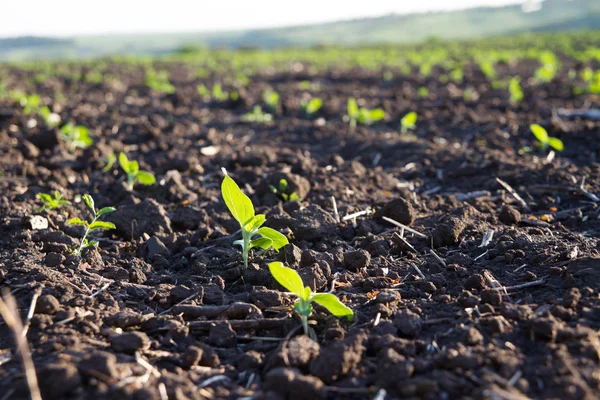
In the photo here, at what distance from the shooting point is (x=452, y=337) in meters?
2.05

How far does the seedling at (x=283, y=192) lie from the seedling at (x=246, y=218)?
112 centimetres

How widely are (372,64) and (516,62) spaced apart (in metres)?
3.88

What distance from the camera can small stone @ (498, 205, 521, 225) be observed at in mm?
3289

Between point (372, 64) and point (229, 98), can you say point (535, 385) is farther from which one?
point (372, 64)

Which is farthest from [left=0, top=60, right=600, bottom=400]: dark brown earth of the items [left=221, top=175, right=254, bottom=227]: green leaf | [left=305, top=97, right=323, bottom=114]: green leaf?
[left=305, top=97, right=323, bottom=114]: green leaf

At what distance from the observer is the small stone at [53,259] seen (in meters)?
2.68

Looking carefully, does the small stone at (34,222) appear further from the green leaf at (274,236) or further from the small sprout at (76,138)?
the small sprout at (76,138)

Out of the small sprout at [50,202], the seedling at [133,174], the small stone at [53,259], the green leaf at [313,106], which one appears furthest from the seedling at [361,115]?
the small stone at [53,259]

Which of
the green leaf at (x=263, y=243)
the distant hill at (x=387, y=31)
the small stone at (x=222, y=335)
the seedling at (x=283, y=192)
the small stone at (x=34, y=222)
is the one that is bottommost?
the small stone at (x=222, y=335)

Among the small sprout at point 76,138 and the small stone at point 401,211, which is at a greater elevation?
the small sprout at point 76,138

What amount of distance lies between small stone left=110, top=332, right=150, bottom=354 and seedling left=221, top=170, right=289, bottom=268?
68 cm

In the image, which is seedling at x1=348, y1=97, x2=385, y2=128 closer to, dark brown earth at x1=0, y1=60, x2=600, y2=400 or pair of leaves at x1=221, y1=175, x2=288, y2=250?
dark brown earth at x1=0, y1=60, x2=600, y2=400

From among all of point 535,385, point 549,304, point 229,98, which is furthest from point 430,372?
point 229,98

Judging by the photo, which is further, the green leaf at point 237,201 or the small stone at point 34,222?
the small stone at point 34,222
